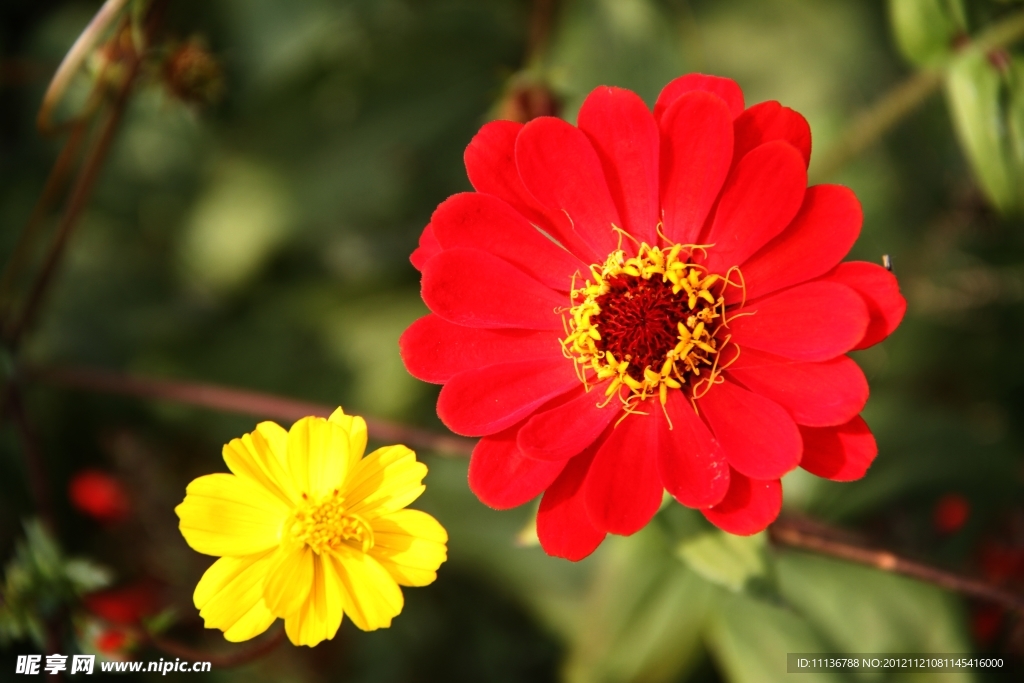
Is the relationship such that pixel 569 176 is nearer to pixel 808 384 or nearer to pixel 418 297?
pixel 808 384

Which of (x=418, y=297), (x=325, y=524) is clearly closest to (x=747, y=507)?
(x=325, y=524)

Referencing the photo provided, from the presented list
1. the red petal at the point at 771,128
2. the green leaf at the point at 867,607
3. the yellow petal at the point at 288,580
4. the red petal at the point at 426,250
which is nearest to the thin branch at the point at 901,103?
the red petal at the point at 771,128

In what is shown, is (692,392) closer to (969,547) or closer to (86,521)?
(969,547)

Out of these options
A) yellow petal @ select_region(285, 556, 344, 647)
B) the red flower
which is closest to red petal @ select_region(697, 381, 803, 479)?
the red flower

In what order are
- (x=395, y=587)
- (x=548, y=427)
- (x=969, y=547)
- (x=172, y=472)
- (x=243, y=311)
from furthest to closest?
(x=243, y=311), (x=172, y=472), (x=969, y=547), (x=548, y=427), (x=395, y=587)

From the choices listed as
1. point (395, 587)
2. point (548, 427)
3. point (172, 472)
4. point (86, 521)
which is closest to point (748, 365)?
point (548, 427)

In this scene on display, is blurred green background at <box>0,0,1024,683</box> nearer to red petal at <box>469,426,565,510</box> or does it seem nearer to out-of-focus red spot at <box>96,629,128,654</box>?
out-of-focus red spot at <box>96,629,128,654</box>
